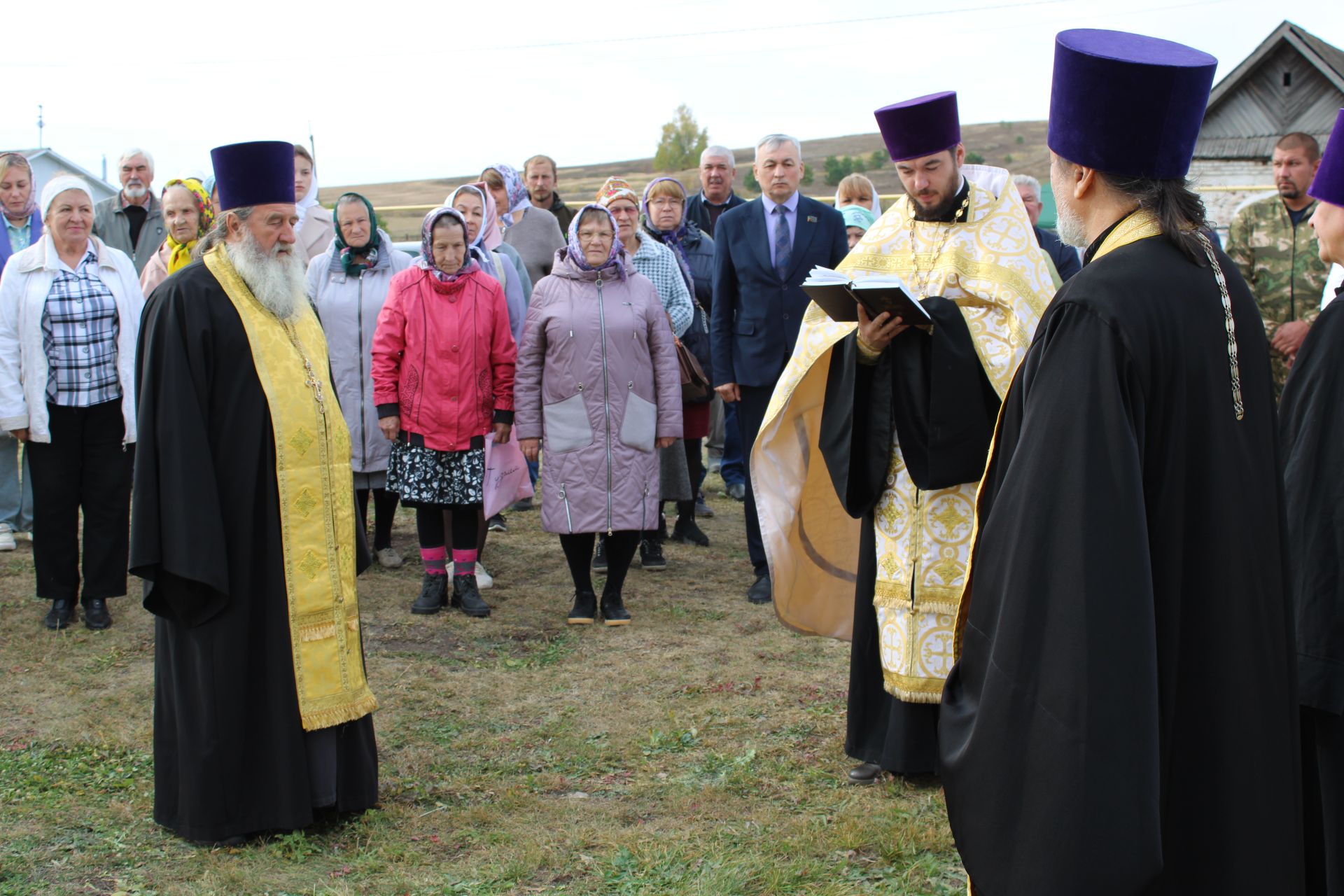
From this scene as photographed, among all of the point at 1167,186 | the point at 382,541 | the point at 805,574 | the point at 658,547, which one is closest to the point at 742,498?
the point at 658,547

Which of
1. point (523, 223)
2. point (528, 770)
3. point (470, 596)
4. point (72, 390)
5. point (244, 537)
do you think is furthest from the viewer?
point (523, 223)

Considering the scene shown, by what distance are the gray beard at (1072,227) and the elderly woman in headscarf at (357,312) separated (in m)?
5.04

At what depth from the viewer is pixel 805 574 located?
495 cm

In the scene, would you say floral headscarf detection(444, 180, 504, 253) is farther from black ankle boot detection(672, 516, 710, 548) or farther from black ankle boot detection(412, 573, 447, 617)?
black ankle boot detection(672, 516, 710, 548)

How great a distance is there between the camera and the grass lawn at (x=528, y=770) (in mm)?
3877

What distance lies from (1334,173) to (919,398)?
154 centimetres

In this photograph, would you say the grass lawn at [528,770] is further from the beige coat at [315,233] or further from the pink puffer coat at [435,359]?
the beige coat at [315,233]

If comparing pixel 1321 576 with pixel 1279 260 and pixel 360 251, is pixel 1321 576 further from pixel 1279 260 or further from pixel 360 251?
pixel 360 251

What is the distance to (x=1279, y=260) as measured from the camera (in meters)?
6.82

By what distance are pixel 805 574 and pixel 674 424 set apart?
1829mm

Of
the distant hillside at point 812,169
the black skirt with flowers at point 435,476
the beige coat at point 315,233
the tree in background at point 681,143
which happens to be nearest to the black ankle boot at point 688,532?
the black skirt with flowers at point 435,476

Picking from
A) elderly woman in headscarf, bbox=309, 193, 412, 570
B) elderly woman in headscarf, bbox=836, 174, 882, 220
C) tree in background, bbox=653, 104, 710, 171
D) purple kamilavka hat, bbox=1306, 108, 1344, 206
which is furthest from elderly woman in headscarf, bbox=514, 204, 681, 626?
tree in background, bbox=653, 104, 710, 171

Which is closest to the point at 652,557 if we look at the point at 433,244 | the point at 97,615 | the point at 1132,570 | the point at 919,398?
the point at 433,244

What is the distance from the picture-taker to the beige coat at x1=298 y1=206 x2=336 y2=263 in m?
8.00
